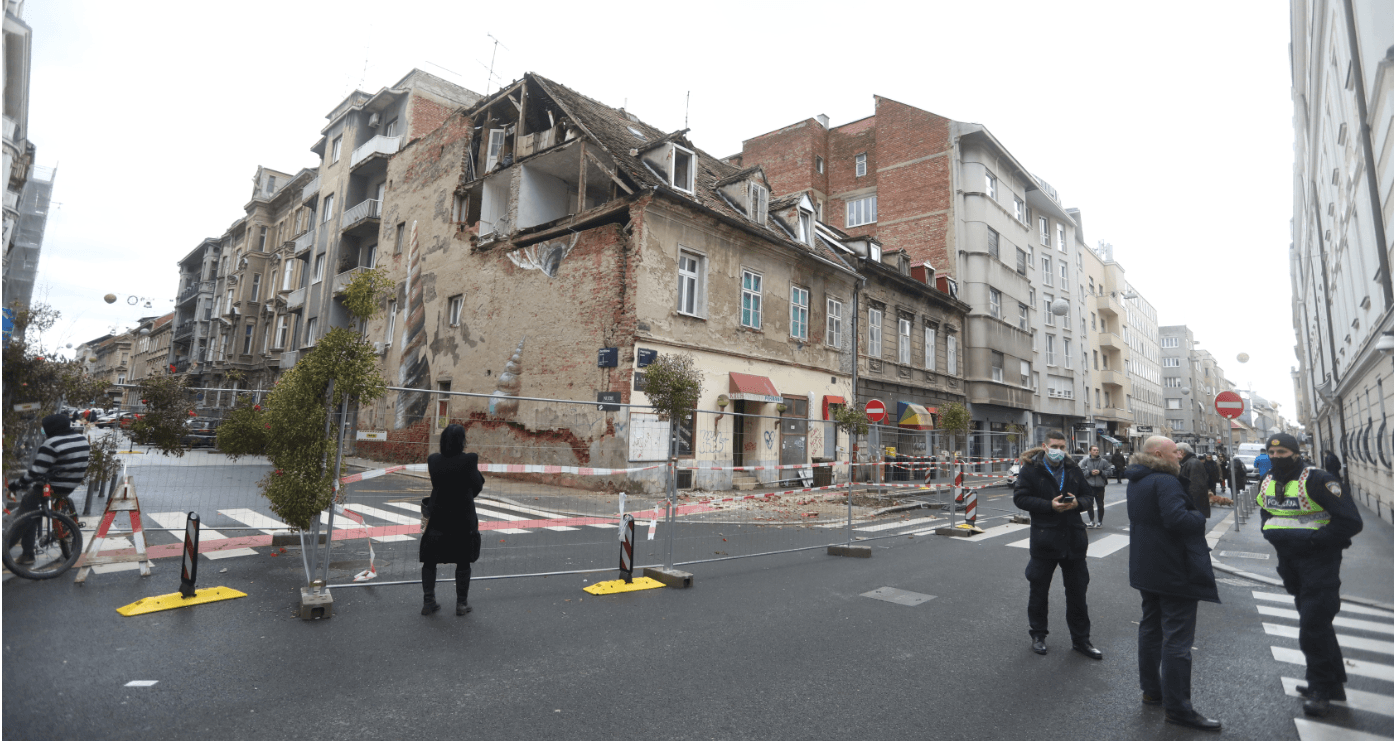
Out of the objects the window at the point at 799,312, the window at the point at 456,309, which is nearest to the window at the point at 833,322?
the window at the point at 799,312

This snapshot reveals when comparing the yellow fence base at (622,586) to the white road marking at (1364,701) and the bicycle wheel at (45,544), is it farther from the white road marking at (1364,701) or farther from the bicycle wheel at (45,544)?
the white road marking at (1364,701)

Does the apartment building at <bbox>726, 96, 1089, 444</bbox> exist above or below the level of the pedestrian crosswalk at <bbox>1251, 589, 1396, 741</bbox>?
above

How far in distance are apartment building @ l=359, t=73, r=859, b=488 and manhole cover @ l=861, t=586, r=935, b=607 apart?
Answer: 562 cm

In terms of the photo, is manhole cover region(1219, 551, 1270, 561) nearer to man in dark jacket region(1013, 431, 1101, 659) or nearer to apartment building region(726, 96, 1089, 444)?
man in dark jacket region(1013, 431, 1101, 659)

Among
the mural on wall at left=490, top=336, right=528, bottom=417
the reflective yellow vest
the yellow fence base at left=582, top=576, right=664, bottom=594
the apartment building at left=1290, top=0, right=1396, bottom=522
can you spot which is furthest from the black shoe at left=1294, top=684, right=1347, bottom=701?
the mural on wall at left=490, top=336, right=528, bottom=417

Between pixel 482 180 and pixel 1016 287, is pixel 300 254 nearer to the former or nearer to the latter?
pixel 482 180

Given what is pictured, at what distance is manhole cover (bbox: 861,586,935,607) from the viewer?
688cm

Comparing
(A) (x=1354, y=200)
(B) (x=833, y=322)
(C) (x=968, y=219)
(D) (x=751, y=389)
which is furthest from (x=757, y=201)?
(C) (x=968, y=219)

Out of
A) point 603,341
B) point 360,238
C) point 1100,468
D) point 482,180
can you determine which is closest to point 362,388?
point 603,341

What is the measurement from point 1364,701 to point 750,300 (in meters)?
18.0

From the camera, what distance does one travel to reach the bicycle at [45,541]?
6.23 m

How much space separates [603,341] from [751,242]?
624cm

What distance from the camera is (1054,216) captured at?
1681 inches

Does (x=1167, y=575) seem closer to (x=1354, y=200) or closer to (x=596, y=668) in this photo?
(x=596, y=668)
